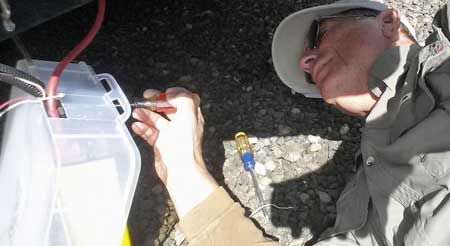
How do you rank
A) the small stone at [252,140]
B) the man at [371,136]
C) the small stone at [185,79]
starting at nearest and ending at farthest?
the man at [371,136], the small stone at [252,140], the small stone at [185,79]

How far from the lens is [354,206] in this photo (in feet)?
6.23

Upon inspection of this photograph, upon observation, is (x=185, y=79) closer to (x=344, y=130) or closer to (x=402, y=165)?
(x=344, y=130)

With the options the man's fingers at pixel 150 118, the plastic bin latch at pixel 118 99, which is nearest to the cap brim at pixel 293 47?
the man's fingers at pixel 150 118

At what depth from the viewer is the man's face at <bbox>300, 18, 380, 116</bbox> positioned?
1782 mm

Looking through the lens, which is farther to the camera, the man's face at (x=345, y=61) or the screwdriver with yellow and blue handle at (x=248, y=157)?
the screwdriver with yellow and blue handle at (x=248, y=157)

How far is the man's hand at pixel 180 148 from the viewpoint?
1679mm

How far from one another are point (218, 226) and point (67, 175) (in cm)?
56

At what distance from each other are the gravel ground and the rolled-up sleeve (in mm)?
358

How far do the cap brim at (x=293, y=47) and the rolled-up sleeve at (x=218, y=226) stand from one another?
2.11 feet

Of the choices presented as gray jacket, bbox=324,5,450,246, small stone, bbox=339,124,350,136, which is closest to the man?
gray jacket, bbox=324,5,450,246

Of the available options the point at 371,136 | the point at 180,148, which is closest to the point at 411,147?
the point at 371,136

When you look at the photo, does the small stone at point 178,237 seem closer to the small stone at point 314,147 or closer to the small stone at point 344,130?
the small stone at point 314,147

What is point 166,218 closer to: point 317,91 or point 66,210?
point 317,91

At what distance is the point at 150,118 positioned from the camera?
1.74m
